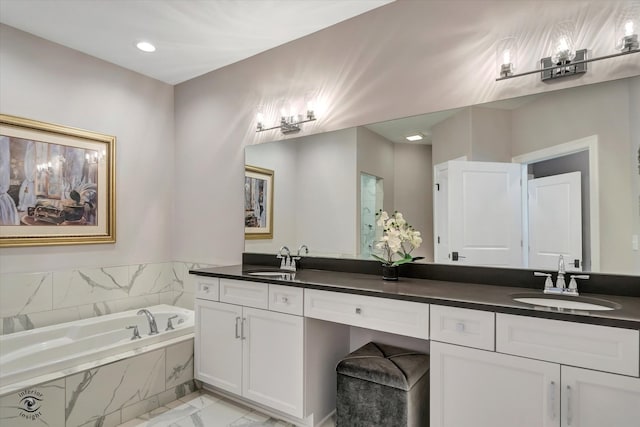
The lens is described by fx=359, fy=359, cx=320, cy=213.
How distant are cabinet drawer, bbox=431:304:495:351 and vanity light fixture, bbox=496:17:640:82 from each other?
125 centimetres

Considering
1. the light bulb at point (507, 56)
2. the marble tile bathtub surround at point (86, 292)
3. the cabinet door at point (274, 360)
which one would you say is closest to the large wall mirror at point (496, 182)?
the light bulb at point (507, 56)

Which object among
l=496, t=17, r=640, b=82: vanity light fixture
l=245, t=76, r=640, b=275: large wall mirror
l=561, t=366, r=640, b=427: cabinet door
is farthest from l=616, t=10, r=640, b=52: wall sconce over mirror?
l=561, t=366, r=640, b=427: cabinet door

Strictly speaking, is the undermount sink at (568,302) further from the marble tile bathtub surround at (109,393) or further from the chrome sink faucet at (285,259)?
the marble tile bathtub surround at (109,393)

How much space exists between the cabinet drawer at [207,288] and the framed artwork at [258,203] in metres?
0.58

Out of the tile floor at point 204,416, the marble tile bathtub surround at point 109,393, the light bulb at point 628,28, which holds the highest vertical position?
the light bulb at point 628,28

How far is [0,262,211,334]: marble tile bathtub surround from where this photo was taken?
257 centimetres

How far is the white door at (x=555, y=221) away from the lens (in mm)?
1777

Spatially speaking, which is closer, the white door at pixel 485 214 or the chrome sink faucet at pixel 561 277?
the chrome sink faucet at pixel 561 277

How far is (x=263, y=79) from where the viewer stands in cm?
305

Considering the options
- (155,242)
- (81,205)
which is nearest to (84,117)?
(81,205)

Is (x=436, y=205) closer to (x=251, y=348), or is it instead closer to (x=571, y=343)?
(x=571, y=343)

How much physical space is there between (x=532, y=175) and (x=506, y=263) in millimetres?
493

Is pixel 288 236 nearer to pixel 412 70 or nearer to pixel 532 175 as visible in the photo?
pixel 412 70

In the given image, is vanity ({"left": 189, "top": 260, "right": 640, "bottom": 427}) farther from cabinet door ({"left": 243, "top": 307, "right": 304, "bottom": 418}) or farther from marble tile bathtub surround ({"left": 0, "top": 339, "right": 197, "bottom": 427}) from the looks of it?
marble tile bathtub surround ({"left": 0, "top": 339, "right": 197, "bottom": 427})
